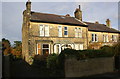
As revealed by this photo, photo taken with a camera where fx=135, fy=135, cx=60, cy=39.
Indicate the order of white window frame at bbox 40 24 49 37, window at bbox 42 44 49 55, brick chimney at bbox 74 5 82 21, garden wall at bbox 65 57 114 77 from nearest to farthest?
garden wall at bbox 65 57 114 77
window at bbox 42 44 49 55
white window frame at bbox 40 24 49 37
brick chimney at bbox 74 5 82 21

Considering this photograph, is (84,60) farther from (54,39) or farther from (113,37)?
(113,37)

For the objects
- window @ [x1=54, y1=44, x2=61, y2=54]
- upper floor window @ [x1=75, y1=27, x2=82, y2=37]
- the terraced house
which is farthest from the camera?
upper floor window @ [x1=75, y1=27, x2=82, y2=37]

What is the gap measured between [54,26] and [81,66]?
13.0 metres

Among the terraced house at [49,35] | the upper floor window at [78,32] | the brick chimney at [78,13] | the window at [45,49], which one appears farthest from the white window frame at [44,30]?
the brick chimney at [78,13]

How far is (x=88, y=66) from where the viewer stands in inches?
514

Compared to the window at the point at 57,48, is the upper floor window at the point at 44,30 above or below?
above

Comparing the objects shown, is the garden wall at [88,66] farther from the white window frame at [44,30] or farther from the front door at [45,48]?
the white window frame at [44,30]

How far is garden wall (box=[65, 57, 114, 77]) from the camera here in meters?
11.8

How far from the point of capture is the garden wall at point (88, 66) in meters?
11.8

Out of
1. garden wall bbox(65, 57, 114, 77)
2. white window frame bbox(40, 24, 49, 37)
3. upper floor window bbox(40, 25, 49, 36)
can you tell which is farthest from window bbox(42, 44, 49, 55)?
garden wall bbox(65, 57, 114, 77)

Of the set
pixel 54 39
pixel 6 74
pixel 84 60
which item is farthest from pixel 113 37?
pixel 6 74

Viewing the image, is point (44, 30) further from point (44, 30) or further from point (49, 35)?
point (49, 35)

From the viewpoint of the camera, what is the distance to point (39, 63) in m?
20.2

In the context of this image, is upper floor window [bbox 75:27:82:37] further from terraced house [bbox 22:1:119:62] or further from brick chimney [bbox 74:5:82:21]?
brick chimney [bbox 74:5:82:21]
